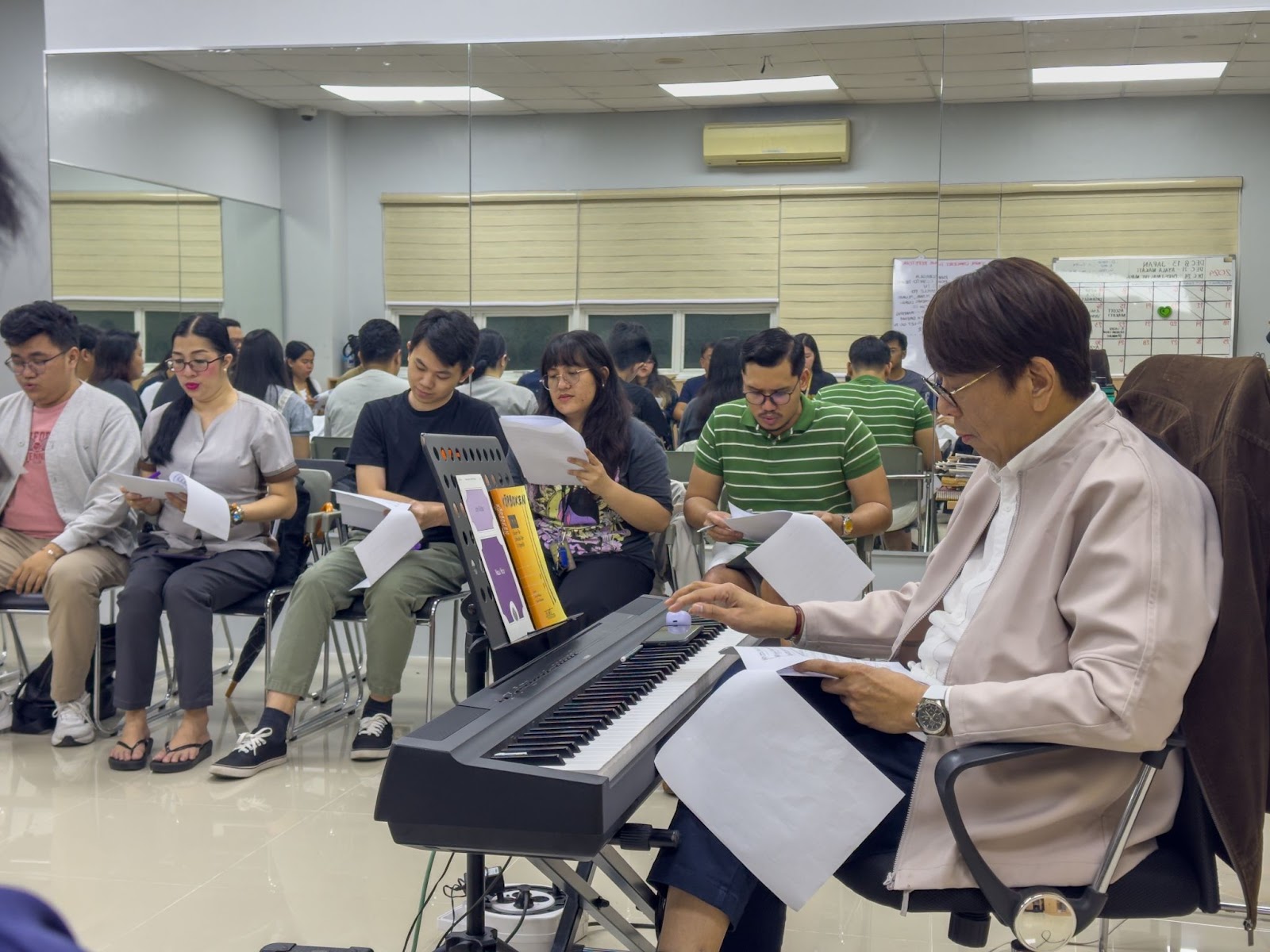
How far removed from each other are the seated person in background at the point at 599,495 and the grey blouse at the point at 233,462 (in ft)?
2.85

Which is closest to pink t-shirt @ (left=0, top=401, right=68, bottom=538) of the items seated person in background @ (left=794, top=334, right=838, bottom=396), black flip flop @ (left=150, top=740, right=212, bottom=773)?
black flip flop @ (left=150, top=740, right=212, bottom=773)

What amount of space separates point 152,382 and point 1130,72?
384 centimetres

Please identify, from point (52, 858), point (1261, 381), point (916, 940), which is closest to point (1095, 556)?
point (1261, 381)

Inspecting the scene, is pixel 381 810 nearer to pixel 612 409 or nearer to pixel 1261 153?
pixel 612 409

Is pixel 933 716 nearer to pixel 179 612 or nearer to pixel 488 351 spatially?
pixel 179 612

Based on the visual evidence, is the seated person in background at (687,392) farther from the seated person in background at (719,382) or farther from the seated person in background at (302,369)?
the seated person in background at (302,369)

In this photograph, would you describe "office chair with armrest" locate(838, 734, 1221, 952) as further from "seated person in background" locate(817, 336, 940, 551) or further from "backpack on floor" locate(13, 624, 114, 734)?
"backpack on floor" locate(13, 624, 114, 734)

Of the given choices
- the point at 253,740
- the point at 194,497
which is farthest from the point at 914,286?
the point at 253,740

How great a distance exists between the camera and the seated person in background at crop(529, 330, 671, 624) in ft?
11.8

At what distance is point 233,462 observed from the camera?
3.91 meters

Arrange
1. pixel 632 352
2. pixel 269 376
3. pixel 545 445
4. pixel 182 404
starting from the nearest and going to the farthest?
pixel 545 445
pixel 182 404
pixel 632 352
pixel 269 376

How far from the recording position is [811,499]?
364cm

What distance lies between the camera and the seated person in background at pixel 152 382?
5.18 metres

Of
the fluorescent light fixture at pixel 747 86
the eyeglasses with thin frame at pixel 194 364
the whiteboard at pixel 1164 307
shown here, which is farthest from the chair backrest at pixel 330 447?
the whiteboard at pixel 1164 307
